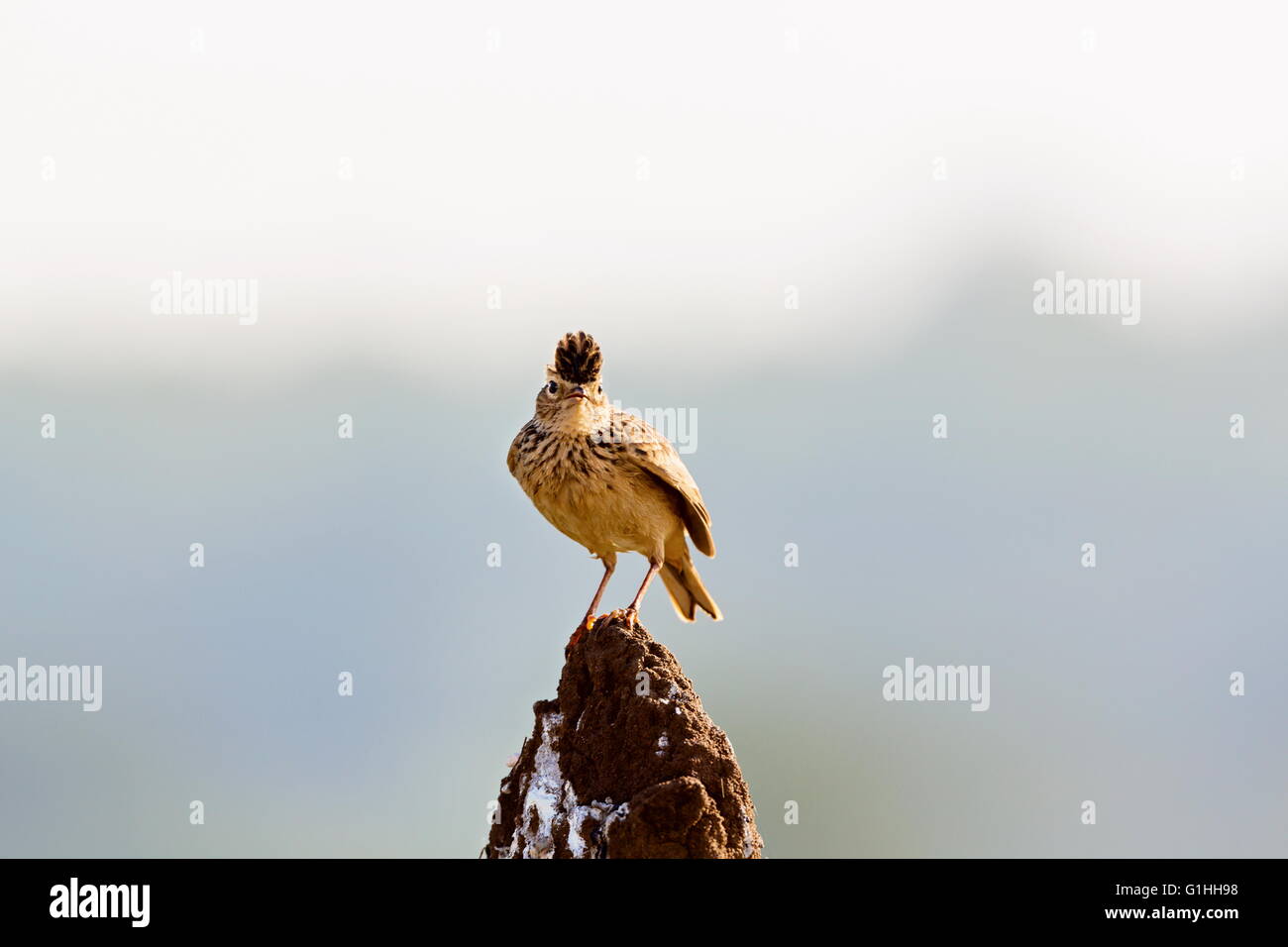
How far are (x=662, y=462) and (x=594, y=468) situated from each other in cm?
64

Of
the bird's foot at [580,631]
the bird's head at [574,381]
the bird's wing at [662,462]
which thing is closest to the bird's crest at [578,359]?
the bird's head at [574,381]

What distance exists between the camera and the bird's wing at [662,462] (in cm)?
1154

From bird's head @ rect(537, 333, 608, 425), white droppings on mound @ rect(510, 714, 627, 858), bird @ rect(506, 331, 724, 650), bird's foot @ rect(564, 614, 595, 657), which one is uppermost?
bird's head @ rect(537, 333, 608, 425)

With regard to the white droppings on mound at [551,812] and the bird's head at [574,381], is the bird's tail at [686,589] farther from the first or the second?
the white droppings on mound at [551,812]

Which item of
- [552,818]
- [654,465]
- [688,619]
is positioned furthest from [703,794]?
[688,619]

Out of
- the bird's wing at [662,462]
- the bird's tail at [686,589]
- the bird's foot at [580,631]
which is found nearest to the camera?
the bird's foot at [580,631]

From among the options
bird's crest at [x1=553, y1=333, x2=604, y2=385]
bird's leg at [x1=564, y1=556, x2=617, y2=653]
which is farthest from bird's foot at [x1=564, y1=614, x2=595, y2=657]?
bird's crest at [x1=553, y1=333, x2=604, y2=385]

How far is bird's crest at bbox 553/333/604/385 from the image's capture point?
11.2 metres

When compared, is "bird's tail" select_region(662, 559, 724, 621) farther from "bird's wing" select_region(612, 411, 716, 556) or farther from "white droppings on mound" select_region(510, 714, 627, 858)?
"white droppings on mound" select_region(510, 714, 627, 858)

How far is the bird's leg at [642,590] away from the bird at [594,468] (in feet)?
0.04
